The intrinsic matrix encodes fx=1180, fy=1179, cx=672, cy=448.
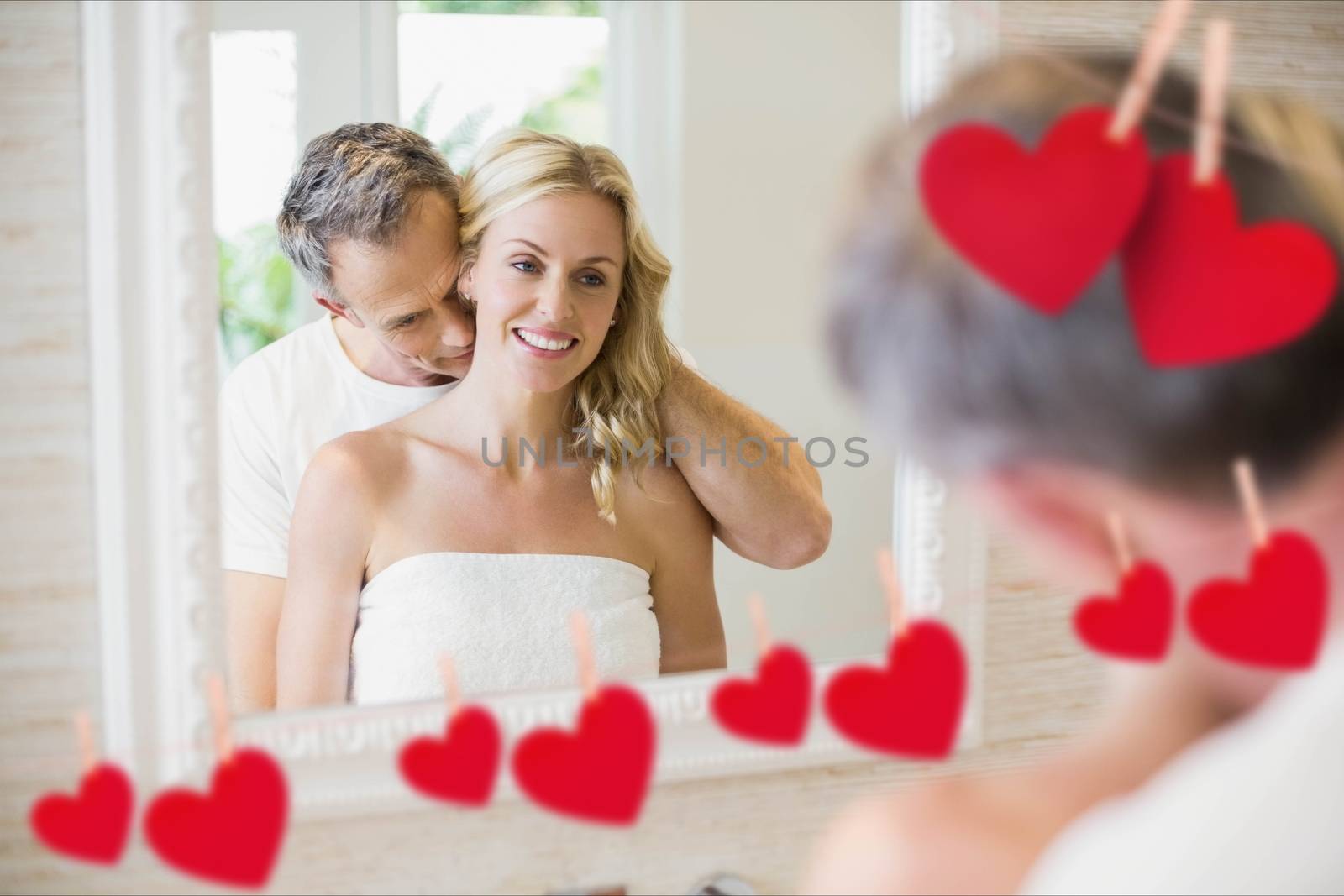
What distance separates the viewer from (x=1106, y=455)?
1.53 feet

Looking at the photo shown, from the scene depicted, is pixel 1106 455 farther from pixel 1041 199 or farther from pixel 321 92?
pixel 321 92

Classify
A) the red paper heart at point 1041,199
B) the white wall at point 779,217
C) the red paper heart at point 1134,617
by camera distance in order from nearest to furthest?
the red paper heart at point 1041,199, the red paper heart at point 1134,617, the white wall at point 779,217

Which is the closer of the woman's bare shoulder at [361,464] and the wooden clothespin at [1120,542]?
the wooden clothespin at [1120,542]

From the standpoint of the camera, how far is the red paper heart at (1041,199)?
447 millimetres

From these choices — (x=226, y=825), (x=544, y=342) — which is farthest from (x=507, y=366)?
(x=226, y=825)

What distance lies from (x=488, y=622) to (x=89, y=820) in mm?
311

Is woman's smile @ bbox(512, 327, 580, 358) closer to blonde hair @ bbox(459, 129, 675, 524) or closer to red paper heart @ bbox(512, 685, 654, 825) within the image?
blonde hair @ bbox(459, 129, 675, 524)

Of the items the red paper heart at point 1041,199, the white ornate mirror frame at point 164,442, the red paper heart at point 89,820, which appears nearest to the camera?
the red paper heart at point 1041,199

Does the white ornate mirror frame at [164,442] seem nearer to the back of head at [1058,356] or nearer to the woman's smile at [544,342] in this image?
the woman's smile at [544,342]

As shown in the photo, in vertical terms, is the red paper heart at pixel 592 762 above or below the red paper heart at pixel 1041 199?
below

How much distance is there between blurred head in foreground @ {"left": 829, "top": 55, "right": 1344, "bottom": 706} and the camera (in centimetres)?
45

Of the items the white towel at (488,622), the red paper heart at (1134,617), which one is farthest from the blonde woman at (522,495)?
the red paper heart at (1134,617)

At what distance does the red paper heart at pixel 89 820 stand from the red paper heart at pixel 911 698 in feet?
1.35

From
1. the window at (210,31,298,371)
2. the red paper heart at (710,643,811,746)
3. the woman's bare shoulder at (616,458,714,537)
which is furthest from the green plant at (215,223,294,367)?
the red paper heart at (710,643,811,746)
